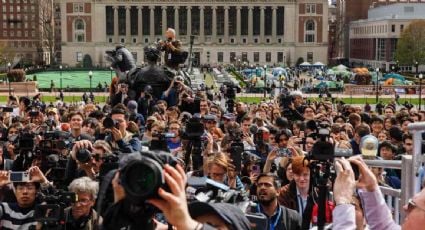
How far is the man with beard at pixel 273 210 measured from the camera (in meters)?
7.17

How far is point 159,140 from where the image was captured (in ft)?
19.5

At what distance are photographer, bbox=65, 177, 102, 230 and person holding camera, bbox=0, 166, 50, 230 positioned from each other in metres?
0.38

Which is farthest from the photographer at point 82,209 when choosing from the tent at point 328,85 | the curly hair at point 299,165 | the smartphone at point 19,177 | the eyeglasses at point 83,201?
the tent at point 328,85

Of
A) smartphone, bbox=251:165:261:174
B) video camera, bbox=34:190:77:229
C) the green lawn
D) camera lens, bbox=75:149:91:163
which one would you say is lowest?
the green lawn

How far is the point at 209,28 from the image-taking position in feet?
457

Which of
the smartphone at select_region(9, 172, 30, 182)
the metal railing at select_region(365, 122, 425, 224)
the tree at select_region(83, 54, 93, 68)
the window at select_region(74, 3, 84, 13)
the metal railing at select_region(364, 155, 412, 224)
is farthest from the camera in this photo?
the window at select_region(74, 3, 84, 13)

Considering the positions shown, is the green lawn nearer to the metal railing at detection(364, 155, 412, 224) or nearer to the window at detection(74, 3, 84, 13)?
the window at detection(74, 3, 84, 13)

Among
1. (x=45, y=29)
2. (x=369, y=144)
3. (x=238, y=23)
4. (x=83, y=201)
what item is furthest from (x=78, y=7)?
(x=369, y=144)

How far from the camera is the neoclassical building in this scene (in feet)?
442

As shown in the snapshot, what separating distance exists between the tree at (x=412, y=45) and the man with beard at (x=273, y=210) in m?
101

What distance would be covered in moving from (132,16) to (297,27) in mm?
30339

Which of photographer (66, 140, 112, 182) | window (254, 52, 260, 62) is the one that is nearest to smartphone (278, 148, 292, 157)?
photographer (66, 140, 112, 182)

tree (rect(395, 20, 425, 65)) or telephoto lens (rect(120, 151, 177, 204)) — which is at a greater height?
tree (rect(395, 20, 425, 65))

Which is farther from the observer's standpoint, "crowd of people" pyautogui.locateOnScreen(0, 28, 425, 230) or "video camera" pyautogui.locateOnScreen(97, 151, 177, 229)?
"crowd of people" pyautogui.locateOnScreen(0, 28, 425, 230)
